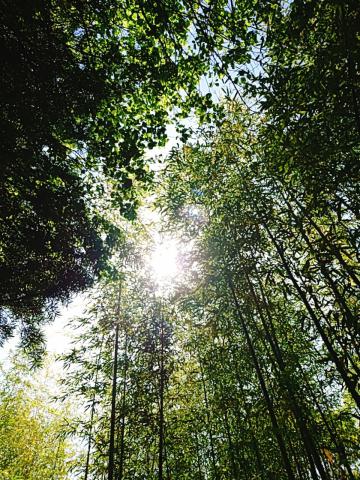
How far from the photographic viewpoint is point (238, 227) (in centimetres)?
398

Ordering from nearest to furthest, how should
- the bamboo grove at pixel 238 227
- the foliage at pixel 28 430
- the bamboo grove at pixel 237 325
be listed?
the bamboo grove at pixel 238 227 → the bamboo grove at pixel 237 325 → the foliage at pixel 28 430

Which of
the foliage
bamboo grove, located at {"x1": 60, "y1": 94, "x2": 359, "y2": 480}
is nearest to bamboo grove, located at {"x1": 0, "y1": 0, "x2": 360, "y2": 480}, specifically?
bamboo grove, located at {"x1": 60, "y1": 94, "x2": 359, "y2": 480}

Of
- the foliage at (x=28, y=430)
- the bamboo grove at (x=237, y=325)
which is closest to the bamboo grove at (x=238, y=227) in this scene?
the bamboo grove at (x=237, y=325)

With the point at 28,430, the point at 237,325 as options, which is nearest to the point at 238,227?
the point at 237,325

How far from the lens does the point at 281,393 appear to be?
3674 mm

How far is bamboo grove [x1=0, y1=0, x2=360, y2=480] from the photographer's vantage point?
2414 millimetres

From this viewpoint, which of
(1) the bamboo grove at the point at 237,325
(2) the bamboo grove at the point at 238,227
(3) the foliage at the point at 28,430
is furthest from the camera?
(3) the foliage at the point at 28,430

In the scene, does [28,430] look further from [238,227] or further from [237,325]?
[238,227]

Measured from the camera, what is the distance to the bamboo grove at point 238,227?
7.92 feet

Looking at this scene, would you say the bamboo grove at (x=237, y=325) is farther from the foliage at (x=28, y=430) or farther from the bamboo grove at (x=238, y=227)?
the foliage at (x=28, y=430)

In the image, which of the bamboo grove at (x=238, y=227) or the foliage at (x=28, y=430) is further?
the foliage at (x=28, y=430)

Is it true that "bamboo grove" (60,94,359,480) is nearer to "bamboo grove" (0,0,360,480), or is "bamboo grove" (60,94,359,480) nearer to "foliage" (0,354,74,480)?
"bamboo grove" (0,0,360,480)

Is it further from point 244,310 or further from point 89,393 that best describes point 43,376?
point 244,310

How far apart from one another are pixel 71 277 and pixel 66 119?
2068mm
